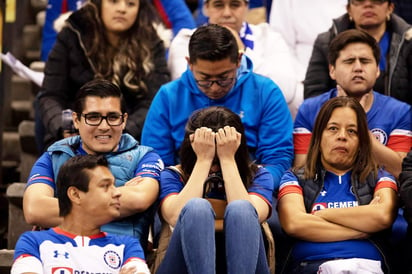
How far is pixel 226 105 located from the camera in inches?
165

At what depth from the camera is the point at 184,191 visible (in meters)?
3.54

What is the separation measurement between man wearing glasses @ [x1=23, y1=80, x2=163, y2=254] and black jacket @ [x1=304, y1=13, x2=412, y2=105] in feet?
3.88

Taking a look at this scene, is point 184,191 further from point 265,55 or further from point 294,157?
point 265,55

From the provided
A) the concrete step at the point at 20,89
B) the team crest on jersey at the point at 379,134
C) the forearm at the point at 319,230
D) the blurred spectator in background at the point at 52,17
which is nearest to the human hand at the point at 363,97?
the team crest on jersey at the point at 379,134

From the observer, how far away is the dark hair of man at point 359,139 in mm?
3787

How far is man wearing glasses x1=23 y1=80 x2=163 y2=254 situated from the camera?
11.8 ft

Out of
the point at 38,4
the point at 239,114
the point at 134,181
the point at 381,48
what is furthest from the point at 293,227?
the point at 38,4

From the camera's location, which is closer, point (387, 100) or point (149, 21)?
point (387, 100)

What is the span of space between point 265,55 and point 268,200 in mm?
1430

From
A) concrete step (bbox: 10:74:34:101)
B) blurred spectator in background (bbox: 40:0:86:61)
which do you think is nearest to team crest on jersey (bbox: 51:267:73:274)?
blurred spectator in background (bbox: 40:0:86:61)

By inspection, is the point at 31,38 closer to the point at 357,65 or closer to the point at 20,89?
the point at 20,89

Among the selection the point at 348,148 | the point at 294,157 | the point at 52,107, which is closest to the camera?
the point at 348,148

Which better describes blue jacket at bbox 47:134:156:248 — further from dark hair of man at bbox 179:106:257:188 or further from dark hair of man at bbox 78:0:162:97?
dark hair of man at bbox 78:0:162:97

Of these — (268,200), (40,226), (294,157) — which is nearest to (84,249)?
(40,226)
